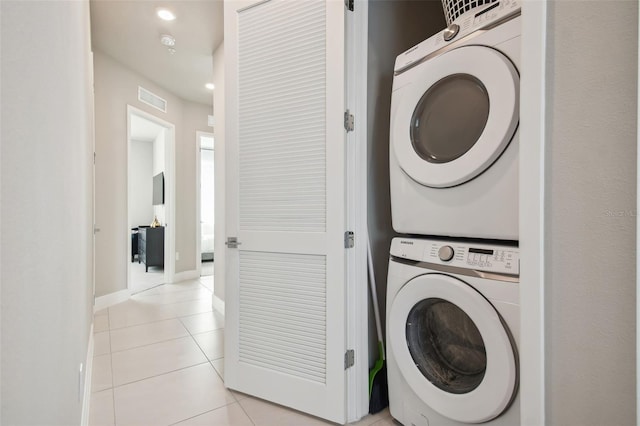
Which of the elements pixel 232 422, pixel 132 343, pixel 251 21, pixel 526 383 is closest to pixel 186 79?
pixel 251 21

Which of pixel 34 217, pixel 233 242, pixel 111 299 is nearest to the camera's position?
pixel 34 217

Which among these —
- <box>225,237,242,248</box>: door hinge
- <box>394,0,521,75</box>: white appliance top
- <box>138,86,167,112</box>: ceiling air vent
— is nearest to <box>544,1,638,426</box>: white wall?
<box>394,0,521,75</box>: white appliance top

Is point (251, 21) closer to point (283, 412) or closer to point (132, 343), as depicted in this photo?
point (283, 412)

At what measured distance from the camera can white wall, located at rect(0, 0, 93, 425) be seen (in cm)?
55

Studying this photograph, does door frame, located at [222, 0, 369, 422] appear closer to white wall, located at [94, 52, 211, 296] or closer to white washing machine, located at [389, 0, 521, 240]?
white washing machine, located at [389, 0, 521, 240]

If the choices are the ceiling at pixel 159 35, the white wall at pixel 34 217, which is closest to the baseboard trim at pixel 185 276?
the ceiling at pixel 159 35

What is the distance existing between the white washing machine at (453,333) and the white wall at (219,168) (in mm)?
2321

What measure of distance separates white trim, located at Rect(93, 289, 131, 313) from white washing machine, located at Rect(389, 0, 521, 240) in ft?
11.1

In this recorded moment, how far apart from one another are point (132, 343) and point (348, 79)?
2.52m

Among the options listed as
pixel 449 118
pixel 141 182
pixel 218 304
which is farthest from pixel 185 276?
pixel 449 118

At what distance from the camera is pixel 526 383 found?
2.63 ft

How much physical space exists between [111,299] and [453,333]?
3.65 m

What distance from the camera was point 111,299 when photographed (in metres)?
3.57

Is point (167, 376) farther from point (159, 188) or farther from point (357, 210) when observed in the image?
point (159, 188)
